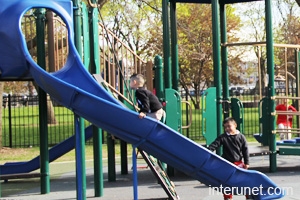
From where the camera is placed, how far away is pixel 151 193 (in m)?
8.68

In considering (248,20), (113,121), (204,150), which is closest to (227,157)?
(204,150)

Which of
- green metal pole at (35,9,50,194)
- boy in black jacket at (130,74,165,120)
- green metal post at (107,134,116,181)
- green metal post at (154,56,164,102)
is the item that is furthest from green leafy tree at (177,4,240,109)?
boy in black jacket at (130,74,165,120)

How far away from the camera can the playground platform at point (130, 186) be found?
8.45m

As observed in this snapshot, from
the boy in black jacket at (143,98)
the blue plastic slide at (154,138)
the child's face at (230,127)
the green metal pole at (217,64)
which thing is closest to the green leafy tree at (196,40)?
the green metal pole at (217,64)

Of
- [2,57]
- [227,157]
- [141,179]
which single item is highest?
[2,57]

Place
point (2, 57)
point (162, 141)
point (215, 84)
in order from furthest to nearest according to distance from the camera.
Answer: point (215, 84)
point (2, 57)
point (162, 141)

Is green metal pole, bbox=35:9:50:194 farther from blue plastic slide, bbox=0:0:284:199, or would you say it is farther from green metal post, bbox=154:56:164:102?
green metal post, bbox=154:56:164:102

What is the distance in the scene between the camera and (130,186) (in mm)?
9500

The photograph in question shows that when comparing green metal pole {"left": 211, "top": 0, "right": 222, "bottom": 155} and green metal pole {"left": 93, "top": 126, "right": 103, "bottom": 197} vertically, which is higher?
green metal pole {"left": 211, "top": 0, "right": 222, "bottom": 155}

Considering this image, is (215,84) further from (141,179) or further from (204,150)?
(204,150)

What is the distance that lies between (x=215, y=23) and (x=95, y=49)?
261 cm

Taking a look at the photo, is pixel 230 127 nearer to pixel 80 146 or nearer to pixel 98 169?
pixel 80 146

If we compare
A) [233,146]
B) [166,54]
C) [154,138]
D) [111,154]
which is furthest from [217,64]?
[154,138]

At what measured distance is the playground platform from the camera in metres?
8.45
